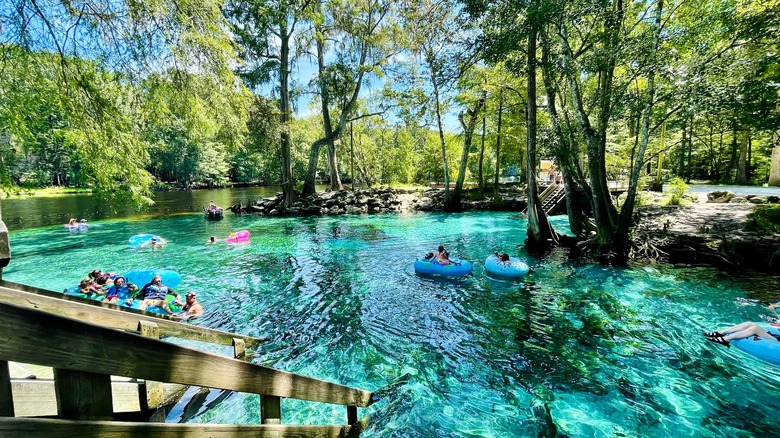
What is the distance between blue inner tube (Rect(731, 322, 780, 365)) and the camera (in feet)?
21.0

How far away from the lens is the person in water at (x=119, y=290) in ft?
29.4

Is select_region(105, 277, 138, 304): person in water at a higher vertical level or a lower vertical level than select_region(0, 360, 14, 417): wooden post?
lower

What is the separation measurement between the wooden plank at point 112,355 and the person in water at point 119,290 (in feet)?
29.0

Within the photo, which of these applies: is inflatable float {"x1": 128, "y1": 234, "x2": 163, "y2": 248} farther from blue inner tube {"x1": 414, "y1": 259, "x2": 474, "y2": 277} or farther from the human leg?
the human leg

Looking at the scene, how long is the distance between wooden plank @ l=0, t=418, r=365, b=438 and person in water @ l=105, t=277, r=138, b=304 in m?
8.74

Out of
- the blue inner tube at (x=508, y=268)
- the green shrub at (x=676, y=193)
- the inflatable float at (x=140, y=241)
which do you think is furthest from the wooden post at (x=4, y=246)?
the green shrub at (x=676, y=193)

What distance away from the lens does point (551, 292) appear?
10.4 m

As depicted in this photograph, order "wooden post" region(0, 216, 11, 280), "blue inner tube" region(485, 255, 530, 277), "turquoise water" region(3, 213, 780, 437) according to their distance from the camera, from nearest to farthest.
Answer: "wooden post" region(0, 216, 11, 280)
"turquoise water" region(3, 213, 780, 437)
"blue inner tube" region(485, 255, 530, 277)

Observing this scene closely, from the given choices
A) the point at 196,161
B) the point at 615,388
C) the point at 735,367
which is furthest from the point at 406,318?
the point at 196,161

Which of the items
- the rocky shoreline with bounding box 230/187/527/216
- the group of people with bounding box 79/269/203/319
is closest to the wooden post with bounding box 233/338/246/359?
the group of people with bounding box 79/269/203/319

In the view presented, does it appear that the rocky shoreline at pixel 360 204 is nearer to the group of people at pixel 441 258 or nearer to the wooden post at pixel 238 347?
the group of people at pixel 441 258

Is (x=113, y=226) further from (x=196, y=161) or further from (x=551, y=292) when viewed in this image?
(x=196, y=161)

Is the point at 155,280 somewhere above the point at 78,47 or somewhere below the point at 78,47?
below

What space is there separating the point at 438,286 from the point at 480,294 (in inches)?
52.6
